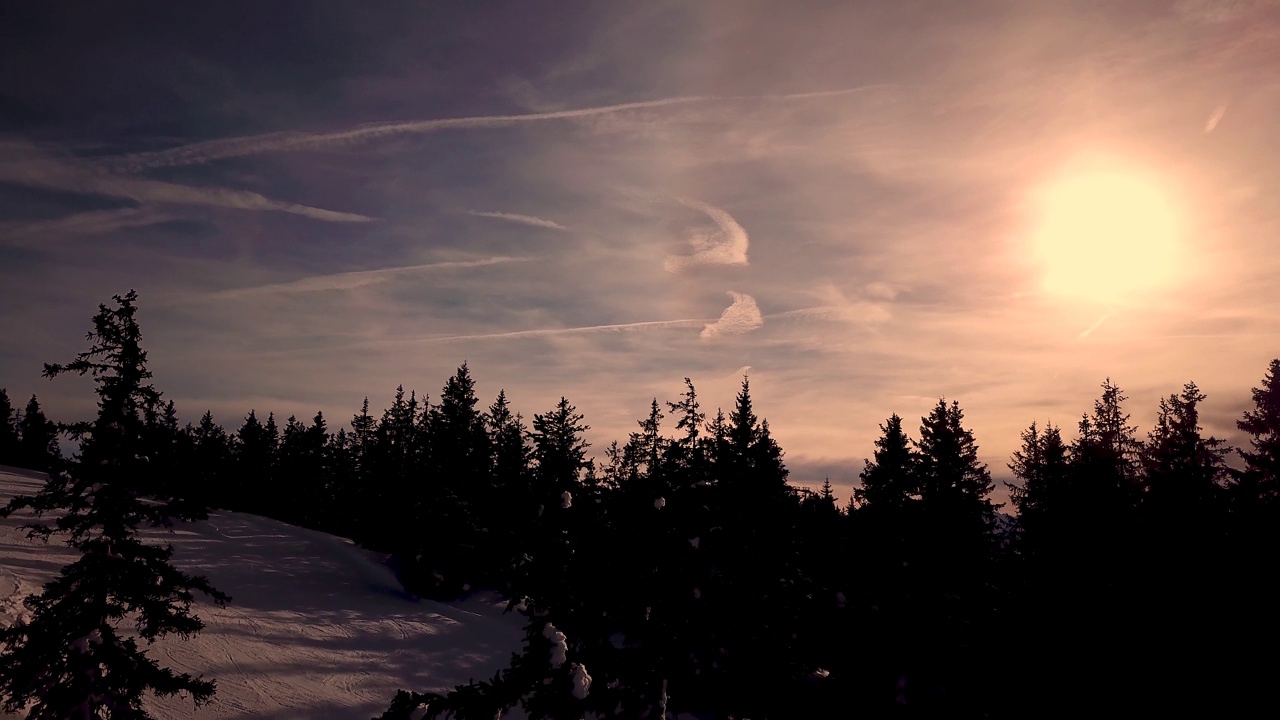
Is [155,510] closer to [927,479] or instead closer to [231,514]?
[927,479]

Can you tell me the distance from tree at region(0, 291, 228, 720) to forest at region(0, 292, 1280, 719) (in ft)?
0.17

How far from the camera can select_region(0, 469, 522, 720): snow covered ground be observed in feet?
87.9

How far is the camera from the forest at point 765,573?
38.7ft

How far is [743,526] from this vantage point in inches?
900

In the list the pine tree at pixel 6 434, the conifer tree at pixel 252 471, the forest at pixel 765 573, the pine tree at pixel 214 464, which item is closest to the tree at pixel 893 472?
the forest at pixel 765 573

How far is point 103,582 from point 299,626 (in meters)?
22.5

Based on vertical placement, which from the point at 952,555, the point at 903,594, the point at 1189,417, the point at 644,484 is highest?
the point at 1189,417

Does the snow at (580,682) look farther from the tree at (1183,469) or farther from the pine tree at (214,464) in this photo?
the pine tree at (214,464)

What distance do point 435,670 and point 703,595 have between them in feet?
79.5

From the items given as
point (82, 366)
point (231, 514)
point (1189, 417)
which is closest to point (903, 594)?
point (1189, 417)

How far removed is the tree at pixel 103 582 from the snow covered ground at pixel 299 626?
10386mm

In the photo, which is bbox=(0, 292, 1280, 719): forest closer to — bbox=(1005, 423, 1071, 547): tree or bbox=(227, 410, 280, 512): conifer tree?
bbox=(1005, 423, 1071, 547): tree

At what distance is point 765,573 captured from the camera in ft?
88.7

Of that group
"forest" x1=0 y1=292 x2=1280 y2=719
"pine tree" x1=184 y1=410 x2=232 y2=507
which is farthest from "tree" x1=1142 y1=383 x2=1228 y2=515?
"pine tree" x1=184 y1=410 x2=232 y2=507
